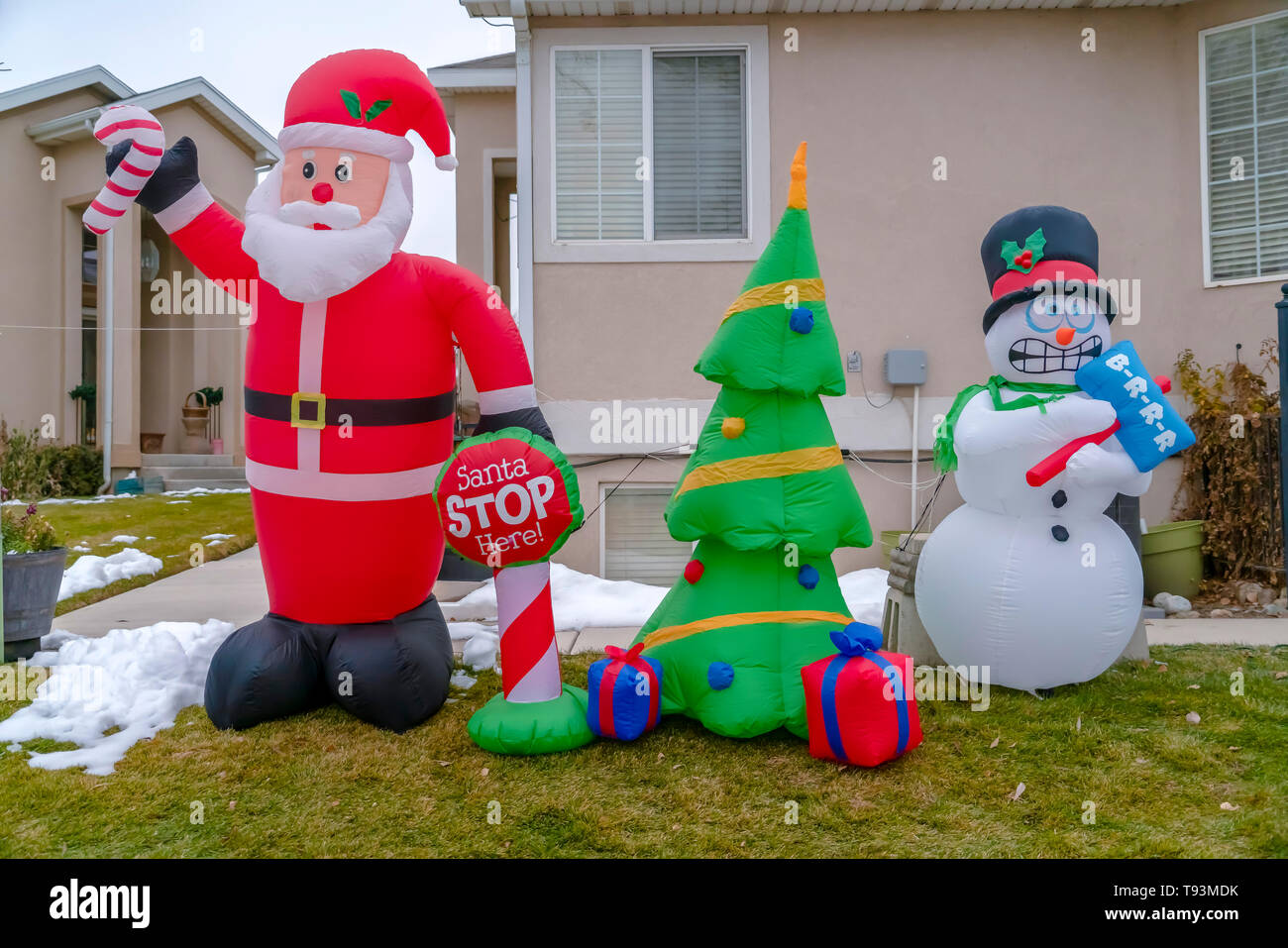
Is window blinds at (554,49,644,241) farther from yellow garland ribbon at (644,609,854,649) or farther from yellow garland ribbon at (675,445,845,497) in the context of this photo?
yellow garland ribbon at (644,609,854,649)

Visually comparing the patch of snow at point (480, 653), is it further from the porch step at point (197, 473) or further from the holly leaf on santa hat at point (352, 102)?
the porch step at point (197, 473)

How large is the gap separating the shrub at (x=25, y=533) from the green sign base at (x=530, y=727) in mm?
3049

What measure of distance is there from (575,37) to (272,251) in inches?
166

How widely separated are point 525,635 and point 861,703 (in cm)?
124

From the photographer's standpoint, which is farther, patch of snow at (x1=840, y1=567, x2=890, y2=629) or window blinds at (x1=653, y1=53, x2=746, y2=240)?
window blinds at (x1=653, y1=53, x2=746, y2=240)

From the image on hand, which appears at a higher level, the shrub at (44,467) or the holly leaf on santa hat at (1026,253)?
the holly leaf on santa hat at (1026,253)

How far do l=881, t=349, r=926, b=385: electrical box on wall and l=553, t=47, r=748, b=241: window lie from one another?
1.50 metres

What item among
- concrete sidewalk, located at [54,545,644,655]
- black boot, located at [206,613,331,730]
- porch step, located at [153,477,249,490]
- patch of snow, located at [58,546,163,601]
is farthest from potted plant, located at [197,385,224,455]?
black boot, located at [206,613,331,730]

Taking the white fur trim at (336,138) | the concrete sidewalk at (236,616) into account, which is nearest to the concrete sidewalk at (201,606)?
the concrete sidewalk at (236,616)

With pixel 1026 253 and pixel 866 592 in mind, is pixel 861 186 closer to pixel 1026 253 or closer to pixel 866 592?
pixel 1026 253

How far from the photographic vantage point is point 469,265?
9.66 metres

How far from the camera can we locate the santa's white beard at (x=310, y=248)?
10.00ft

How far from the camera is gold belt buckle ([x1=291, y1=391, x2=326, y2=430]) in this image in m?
3.15
